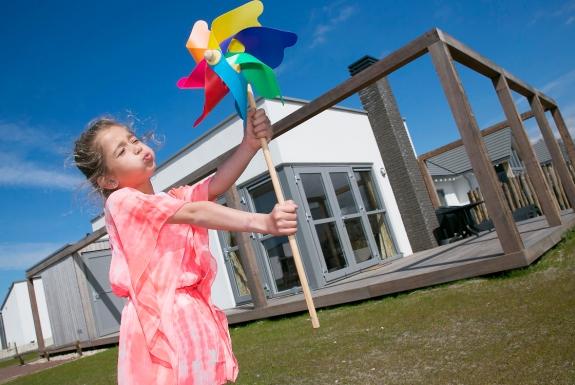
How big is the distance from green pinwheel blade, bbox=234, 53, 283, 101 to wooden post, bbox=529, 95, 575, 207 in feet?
18.3

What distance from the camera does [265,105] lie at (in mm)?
8031

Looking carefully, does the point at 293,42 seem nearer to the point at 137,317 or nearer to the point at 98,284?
the point at 137,317

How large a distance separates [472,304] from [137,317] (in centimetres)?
274

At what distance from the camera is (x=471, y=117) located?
3.69m

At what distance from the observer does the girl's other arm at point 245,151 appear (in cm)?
180

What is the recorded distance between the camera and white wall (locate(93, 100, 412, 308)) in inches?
327

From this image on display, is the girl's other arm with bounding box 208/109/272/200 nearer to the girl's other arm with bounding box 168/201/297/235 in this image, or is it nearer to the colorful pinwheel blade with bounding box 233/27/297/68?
the colorful pinwheel blade with bounding box 233/27/297/68

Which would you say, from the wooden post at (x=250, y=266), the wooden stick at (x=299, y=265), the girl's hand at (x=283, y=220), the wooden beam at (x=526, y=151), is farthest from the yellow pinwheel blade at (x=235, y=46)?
the wooden beam at (x=526, y=151)

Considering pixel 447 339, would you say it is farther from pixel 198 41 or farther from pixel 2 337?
pixel 2 337

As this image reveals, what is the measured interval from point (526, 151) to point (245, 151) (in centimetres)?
420

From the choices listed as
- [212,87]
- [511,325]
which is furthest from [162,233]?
[511,325]

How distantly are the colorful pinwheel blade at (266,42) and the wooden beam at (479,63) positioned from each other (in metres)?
2.66

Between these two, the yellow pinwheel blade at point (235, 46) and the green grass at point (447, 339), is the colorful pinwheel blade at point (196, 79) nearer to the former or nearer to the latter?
the yellow pinwheel blade at point (235, 46)

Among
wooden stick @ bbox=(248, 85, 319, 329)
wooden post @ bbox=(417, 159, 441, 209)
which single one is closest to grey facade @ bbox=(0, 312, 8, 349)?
wooden post @ bbox=(417, 159, 441, 209)
